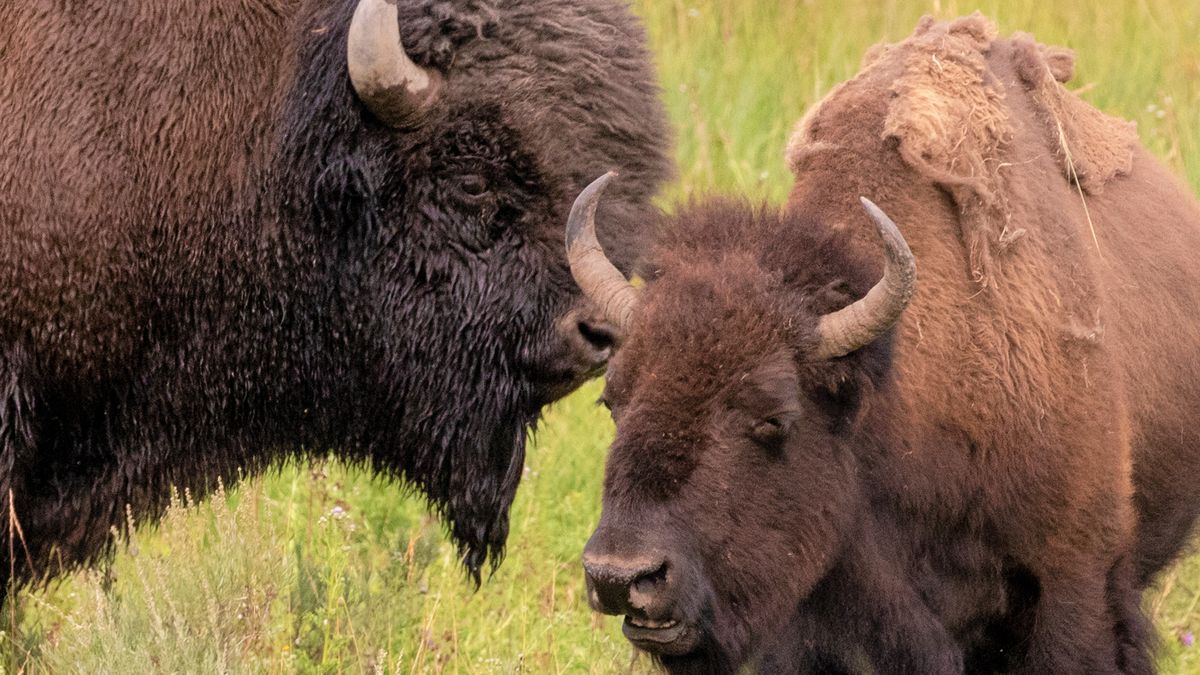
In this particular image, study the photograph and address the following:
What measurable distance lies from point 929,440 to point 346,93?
68.7 inches

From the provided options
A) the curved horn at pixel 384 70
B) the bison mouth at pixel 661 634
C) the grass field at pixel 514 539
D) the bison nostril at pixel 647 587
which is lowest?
the grass field at pixel 514 539

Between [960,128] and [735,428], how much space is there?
1.21 m

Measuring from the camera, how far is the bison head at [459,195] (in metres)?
4.20

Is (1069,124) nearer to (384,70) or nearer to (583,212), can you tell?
(583,212)

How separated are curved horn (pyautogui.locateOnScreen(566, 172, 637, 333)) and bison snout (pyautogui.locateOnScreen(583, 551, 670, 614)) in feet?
2.18

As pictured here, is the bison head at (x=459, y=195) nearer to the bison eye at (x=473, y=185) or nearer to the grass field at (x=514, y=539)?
the bison eye at (x=473, y=185)

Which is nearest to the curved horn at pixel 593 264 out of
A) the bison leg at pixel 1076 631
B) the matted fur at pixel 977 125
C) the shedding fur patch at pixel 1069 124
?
the matted fur at pixel 977 125

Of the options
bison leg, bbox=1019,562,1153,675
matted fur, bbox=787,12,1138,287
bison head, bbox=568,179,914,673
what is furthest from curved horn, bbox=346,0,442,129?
bison leg, bbox=1019,562,1153,675

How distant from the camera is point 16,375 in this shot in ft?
13.3

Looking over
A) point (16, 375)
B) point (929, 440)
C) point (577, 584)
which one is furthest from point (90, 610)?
point (929, 440)

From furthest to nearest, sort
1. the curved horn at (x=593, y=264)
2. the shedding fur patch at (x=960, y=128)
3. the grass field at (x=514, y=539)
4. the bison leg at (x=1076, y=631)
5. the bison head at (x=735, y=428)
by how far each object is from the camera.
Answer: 1. the grass field at (x=514, y=539)
2. the shedding fur patch at (x=960, y=128)
3. the bison leg at (x=1076, y=631)
4. the curved horn at (x=593, y=264)
5. the bison head at (x=735, y=428)

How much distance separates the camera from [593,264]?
12.5 feet

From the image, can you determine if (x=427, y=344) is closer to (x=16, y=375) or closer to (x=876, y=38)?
(x=16, y=375)

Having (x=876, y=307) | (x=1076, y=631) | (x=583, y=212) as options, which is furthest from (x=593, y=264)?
(x=1076, y=631)
